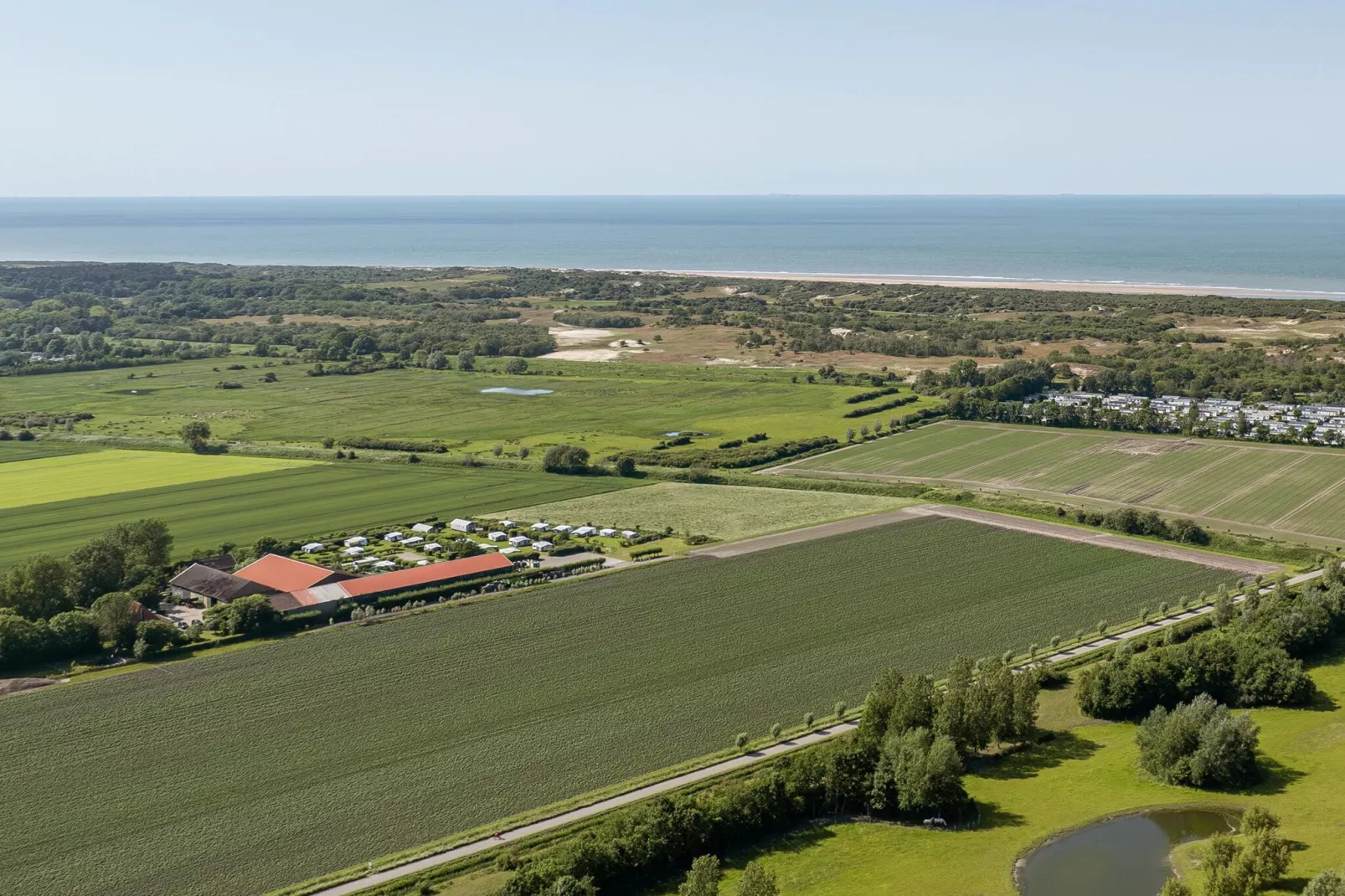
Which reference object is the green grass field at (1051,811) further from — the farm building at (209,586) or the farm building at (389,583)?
the farm building at (209,586)

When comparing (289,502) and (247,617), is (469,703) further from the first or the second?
(289,502)

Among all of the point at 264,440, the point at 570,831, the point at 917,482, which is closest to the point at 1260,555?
the point at 917,482

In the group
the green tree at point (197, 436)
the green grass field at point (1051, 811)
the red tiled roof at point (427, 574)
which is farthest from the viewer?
the green tree at point (197, 436)

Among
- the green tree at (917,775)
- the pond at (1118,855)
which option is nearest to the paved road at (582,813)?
the green tree at (917,775)

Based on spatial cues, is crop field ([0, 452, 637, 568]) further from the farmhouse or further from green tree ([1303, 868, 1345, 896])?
green tree ([1303, 868, 1345, 896])

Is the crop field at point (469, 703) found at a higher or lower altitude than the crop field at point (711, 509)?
lower
